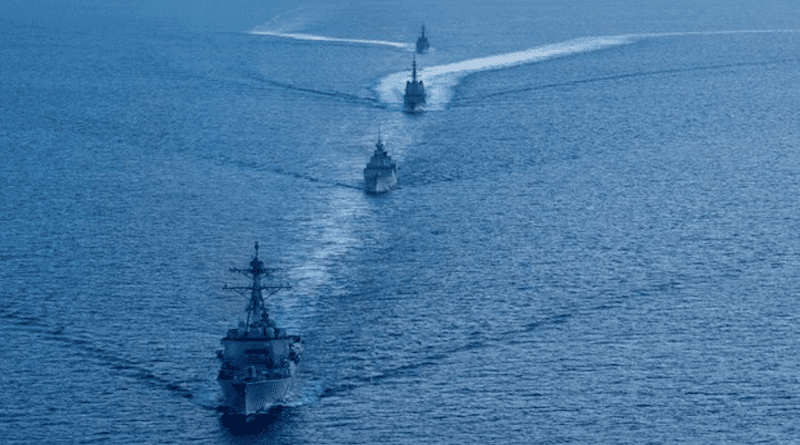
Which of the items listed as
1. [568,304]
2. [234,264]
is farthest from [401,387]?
[234,264]

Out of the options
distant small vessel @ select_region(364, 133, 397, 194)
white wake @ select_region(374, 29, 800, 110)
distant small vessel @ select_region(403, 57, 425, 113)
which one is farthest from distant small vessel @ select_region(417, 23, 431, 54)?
distant small vessel @ select_region(364, 133, 397, 194)

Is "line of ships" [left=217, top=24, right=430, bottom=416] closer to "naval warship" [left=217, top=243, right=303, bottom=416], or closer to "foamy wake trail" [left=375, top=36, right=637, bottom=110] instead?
"naval warship" [left=217, top=243, right=303, bottom=416]

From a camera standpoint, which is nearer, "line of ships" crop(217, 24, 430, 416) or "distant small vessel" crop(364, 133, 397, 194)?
"line of ships" crop(217, 24, 430, 416)

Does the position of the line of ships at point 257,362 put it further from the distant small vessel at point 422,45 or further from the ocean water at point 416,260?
the distant small vessel at point 422,45

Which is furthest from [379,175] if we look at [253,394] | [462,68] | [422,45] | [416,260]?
[422,45]

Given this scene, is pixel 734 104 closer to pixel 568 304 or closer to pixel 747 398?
pixel 568 304

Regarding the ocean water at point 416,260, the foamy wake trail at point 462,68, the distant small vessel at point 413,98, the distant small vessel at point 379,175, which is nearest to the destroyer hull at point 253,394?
the ocean water at point 416,260

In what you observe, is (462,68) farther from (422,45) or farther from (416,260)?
(416,260)
